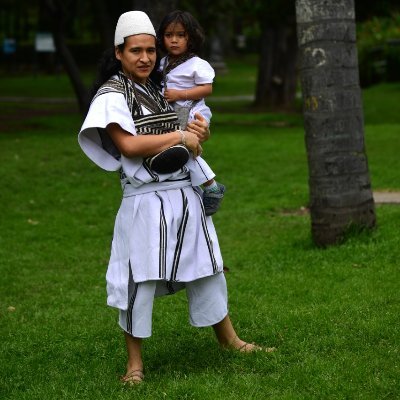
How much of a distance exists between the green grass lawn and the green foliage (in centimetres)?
1607

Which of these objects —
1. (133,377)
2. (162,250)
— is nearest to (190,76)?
(162,250)

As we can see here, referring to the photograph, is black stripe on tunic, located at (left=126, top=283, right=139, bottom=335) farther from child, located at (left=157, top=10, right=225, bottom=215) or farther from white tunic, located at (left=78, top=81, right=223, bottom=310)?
child, located at (left=157, top=10, right=225, bottom=215)

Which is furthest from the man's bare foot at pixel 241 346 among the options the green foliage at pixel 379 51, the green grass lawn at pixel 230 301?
the green foliage at pixel 379 51

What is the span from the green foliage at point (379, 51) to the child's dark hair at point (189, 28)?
79.4 feet

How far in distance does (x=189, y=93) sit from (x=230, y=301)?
7.36ft

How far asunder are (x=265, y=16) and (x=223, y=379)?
52.7 ft

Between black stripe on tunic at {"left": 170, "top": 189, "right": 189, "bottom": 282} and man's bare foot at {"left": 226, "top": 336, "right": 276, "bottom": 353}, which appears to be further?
man's bare foot at {"left": 226, "top": 336, "right": 276, "bottom": 353}

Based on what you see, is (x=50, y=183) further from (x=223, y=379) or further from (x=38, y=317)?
(x=223, y=379)

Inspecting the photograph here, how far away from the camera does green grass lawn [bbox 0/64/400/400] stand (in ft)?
16.8

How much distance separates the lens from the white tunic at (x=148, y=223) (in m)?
5.01

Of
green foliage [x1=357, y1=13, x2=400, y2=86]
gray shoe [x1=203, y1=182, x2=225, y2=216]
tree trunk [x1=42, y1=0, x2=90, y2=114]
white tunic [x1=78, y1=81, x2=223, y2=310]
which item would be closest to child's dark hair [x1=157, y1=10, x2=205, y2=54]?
white tunic [x1=78, y1=81, x2=223, y2=310]

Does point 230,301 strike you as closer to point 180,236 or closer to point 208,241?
point 208,241

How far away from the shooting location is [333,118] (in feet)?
27.1

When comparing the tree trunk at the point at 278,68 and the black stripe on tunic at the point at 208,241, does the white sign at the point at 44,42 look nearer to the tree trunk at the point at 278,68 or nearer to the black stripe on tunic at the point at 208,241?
the tree trunk at the point at 278,68
